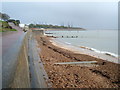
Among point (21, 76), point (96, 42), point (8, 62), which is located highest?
point (21, 76)

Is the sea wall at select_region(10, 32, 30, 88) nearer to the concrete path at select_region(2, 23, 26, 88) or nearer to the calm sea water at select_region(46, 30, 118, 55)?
the concrete path at select_region(2, 23, 26, 88)

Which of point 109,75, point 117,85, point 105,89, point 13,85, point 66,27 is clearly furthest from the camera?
point 66,27

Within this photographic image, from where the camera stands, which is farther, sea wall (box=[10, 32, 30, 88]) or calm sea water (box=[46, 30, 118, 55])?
calm sea water (box=[46, 30, 118, 55])

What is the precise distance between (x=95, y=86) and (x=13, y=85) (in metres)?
4.84

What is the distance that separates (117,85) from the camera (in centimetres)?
613

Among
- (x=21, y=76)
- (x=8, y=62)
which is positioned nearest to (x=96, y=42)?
(x=8, y=62)

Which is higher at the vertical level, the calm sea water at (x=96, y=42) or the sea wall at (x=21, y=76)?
the sea wall at (x=21, y=76)

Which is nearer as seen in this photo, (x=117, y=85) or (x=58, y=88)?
(x=58, y=88)

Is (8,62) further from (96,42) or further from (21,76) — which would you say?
(96,42)

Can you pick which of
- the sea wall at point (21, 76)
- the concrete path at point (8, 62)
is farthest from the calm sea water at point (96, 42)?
the sea wall at point (21, 76)

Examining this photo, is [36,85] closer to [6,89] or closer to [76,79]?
[76,79]

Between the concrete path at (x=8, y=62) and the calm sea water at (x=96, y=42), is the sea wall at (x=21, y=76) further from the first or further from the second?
the calm sea water at (x=96, y=42)

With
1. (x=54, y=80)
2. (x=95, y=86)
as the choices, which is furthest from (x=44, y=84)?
(x=95, y=86)

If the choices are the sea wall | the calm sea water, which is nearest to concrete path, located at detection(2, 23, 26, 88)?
the sea wall
